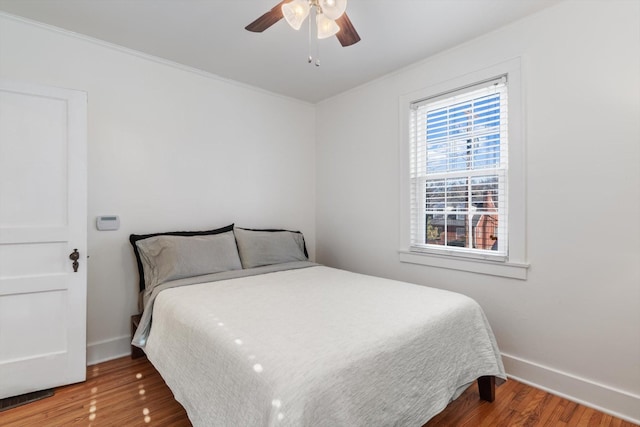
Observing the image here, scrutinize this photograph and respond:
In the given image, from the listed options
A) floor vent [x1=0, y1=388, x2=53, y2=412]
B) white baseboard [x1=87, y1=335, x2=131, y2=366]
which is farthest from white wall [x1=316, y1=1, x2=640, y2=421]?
floor vent [x1=0, y1=388, x2=53, y2=412]

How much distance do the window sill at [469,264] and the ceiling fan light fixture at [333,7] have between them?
6.68 feet

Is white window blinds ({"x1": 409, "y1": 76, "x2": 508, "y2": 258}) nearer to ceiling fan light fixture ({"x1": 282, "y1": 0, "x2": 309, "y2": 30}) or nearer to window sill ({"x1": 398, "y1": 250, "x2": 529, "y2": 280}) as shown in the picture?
window sill ({"x1": 398, "y1": 250, "x2": 529, "y2": 280})

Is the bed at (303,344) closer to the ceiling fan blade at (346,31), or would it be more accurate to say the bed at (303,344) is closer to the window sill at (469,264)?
the window sill at (469,264)

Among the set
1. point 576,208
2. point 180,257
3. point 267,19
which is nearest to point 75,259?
point 180,257

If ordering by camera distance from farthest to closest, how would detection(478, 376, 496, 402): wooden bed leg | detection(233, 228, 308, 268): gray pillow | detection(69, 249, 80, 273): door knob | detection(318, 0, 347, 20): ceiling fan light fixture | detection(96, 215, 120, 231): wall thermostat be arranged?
detection(233, 228, 308, 268): gray pillow → detection(96, 215, 120, 231): wall thermostat → detection(69, 249, 80, 273): door knob → detection(478, 376, 496, 402): wooden bed leg → detection(318, 0, 347, 20): ceiling fan light fixture

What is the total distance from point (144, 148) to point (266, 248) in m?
1.42

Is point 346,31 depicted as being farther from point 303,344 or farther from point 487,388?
point 487,388

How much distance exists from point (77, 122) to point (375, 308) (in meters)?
2.43

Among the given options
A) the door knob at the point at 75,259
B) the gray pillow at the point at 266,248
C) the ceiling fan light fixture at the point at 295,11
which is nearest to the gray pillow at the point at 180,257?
the gray pillow at the point at 266,248

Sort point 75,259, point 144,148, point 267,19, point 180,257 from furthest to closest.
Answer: point 144,148, point 180,257, point 75,259, point 267,19

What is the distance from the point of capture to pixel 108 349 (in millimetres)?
2568

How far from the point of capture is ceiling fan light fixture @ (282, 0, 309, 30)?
169cm

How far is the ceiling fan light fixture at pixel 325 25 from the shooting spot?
5.91ft

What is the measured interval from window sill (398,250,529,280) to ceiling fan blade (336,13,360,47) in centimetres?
188
